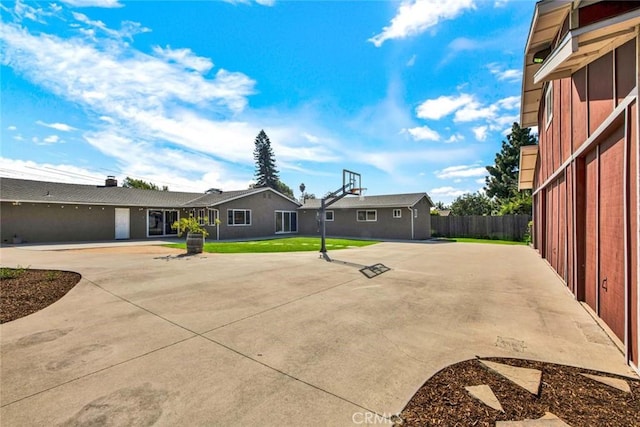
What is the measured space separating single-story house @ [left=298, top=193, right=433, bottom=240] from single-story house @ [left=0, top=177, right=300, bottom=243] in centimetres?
265

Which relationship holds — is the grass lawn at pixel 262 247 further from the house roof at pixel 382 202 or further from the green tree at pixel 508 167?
the green tree at pixel 508 167

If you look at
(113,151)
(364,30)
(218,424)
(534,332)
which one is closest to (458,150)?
(364,30)

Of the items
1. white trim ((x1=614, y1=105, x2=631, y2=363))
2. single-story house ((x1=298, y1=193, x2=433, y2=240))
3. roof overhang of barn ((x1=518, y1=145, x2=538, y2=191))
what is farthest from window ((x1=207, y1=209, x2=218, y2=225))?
white trim ((x1=614, y1=105, x2=631, y2=363))

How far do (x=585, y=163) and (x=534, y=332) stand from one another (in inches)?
142

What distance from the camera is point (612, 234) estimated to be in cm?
393

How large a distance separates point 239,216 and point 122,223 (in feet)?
25.4

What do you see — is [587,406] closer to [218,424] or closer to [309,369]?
[309,369]

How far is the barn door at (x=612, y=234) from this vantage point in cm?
361

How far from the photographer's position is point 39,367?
121 inches

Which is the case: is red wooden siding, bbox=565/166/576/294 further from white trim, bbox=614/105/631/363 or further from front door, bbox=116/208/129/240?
front door, bbox=116/208/129/240

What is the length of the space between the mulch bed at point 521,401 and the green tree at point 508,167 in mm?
32419

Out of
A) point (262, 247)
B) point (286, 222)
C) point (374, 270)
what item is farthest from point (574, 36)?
point (286, 222)

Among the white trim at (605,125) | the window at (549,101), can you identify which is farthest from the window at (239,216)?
the white trim at (605,125)

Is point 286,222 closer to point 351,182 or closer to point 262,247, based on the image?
point 351,182
